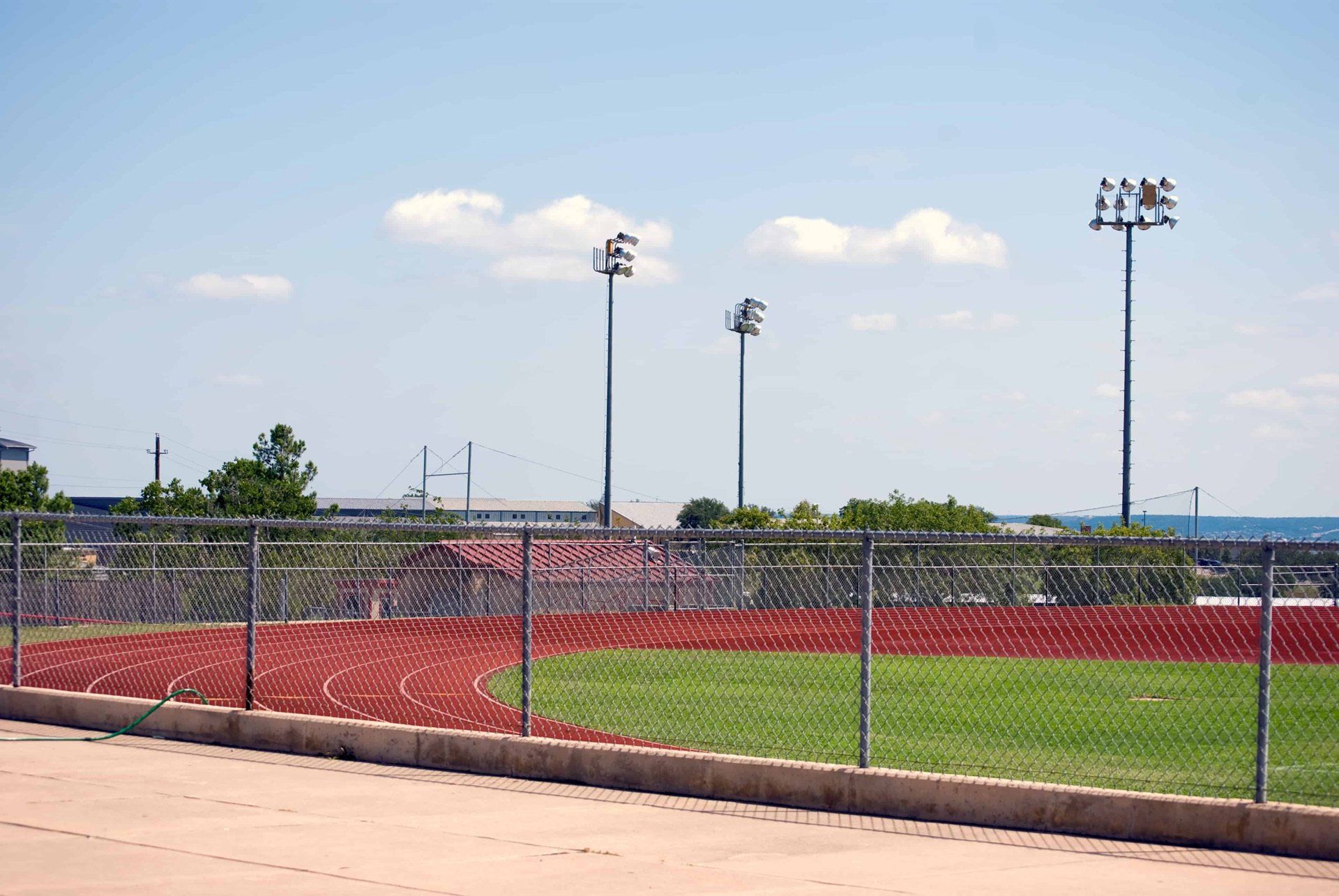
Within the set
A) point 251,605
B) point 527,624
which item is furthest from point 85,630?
point 527,624

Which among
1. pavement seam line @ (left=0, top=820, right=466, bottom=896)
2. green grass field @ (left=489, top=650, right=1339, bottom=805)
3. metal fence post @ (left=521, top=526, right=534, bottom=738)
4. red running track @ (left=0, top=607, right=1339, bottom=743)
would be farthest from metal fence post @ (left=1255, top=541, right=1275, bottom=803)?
metal fence post @ (left=521, top=526, right=534, bottom=738)

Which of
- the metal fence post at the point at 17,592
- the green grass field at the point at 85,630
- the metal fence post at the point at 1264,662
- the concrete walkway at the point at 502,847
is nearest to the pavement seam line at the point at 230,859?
the concrete walkway at the point at 502,847

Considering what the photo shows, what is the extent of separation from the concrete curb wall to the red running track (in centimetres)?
242

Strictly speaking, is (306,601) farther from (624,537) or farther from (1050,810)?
(1050,810)

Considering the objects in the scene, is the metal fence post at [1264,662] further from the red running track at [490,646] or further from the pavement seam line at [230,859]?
the pavement seam line at [230,859]

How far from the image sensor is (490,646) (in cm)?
2284

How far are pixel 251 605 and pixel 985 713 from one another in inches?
351

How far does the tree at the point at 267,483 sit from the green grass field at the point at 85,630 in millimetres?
22825

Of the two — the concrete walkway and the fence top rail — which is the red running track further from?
the concrete walkway

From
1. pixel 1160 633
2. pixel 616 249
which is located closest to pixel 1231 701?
pixel 1160 633

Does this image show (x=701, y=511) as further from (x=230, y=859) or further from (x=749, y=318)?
(x=230, y=859)

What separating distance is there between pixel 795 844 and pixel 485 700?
30.5 feet

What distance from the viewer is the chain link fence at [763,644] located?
40.5 ft

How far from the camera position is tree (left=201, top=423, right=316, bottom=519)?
4759 centimetres
